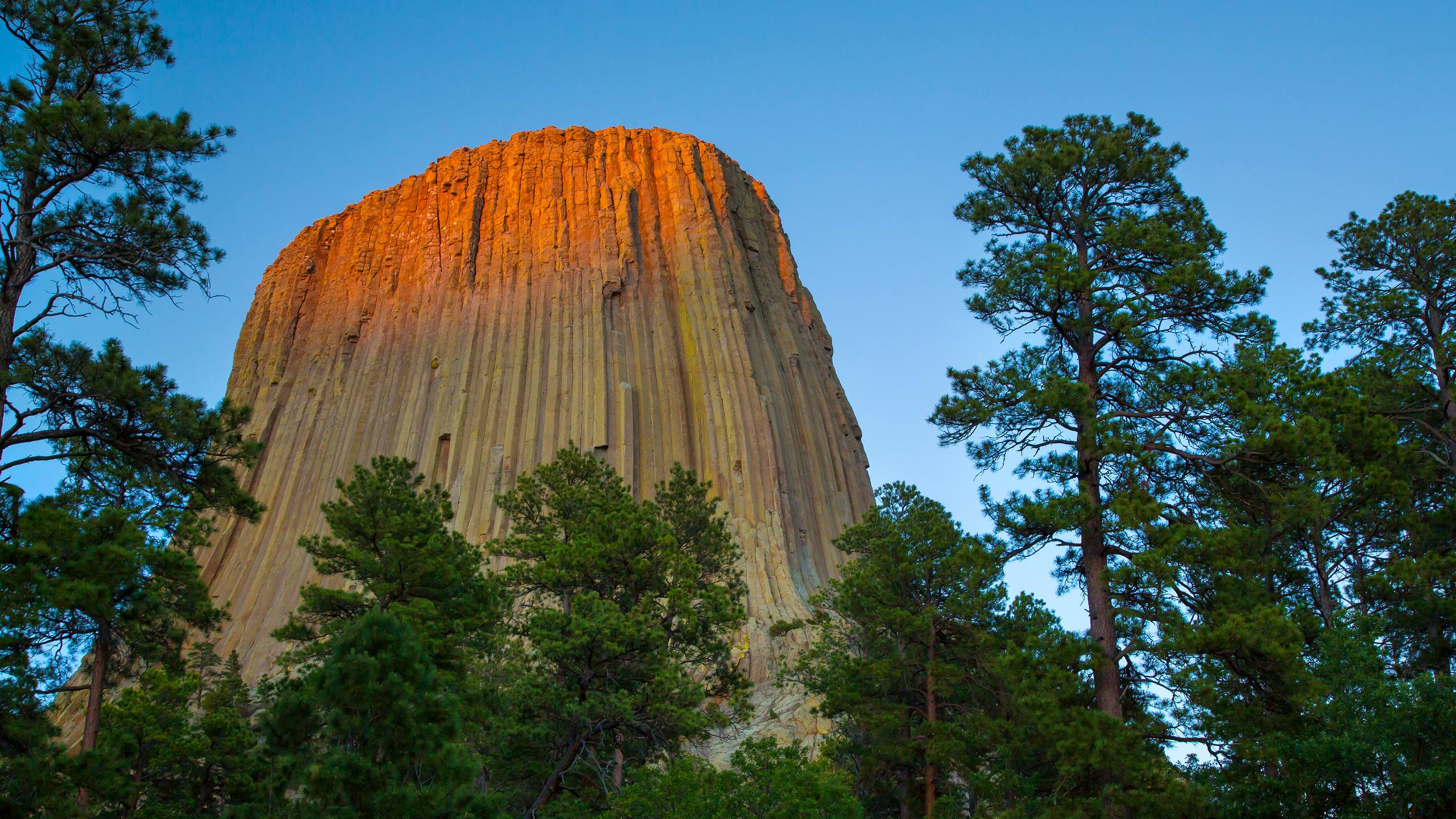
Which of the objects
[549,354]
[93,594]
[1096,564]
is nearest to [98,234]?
[93,594]

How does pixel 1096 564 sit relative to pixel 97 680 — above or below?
above

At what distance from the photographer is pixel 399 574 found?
17.2 meters

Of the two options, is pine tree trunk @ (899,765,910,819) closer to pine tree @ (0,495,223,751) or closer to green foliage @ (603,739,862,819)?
green foliage @ (603,739,862,819)

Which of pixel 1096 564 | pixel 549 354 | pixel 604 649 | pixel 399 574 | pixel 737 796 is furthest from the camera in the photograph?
pixel 549 354

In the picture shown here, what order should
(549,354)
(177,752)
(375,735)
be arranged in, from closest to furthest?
(375,735)
(177,752)
(549,354)

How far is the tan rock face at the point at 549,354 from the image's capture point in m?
41.3

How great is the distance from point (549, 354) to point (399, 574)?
28.4 m

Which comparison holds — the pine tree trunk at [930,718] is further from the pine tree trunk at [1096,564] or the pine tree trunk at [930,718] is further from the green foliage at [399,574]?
the green foliage at [399,574]

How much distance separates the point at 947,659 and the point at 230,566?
3567 cm

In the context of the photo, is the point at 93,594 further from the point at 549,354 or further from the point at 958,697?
the point at 549,354

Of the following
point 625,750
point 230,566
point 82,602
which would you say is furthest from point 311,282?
point 82,602

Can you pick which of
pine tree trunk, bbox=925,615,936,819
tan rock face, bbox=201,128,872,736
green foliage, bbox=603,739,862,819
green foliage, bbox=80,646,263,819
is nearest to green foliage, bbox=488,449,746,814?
green foliage, bbox=603,739,862,819

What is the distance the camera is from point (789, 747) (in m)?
A: 15.6

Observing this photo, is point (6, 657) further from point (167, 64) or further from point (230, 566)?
point (230, 566)
